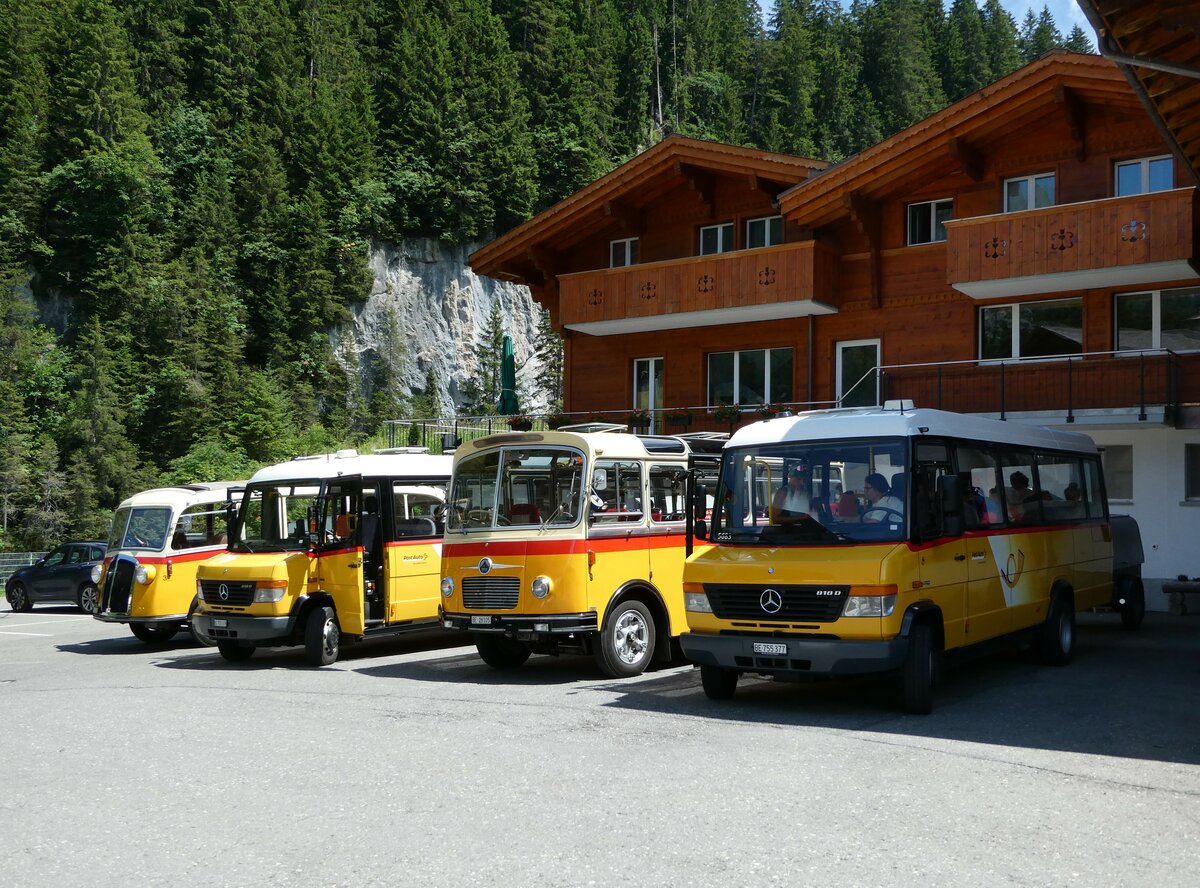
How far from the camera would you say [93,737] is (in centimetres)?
966

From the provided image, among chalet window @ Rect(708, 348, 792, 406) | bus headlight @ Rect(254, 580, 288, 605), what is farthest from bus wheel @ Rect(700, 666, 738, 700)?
chalet window @ Rect(708, 348, 792, 406)

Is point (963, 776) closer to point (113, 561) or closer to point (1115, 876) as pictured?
point (1115, 876)

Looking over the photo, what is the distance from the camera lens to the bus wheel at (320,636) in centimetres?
1448

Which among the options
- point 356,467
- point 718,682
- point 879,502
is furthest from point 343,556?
point 879,502

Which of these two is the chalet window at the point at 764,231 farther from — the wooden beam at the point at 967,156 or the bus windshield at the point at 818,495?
the bus windshield at the point at 818,495

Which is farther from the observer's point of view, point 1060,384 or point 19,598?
point 19,598

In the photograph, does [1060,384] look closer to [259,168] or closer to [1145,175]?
[1145,175]

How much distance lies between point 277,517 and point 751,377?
13.7 metres

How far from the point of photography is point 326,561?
14711mm

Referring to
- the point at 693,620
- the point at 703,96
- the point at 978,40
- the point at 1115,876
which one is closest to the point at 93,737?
the point at 693,620

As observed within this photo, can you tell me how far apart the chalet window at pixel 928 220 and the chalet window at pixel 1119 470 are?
5571 mm

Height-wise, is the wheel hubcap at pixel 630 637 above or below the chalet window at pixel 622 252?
below

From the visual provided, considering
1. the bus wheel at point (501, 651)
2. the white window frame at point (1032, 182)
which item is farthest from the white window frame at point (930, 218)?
the bus wheel at point (501, 651)

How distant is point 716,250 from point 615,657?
16.1 meters
